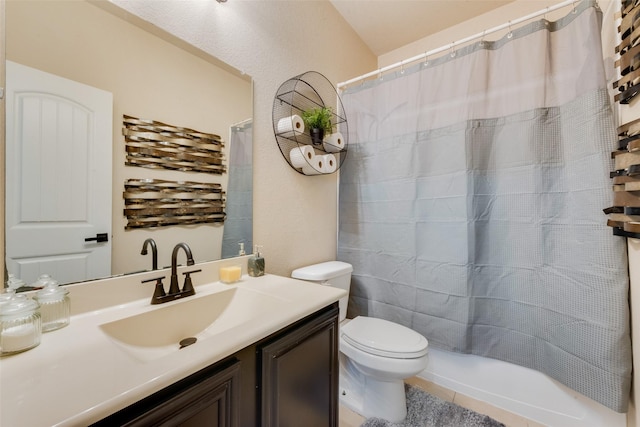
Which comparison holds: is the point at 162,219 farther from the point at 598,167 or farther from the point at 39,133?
the point at 598,167

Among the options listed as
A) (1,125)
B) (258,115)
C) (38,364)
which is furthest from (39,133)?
(258,115)

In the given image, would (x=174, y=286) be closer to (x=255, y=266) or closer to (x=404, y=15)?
(x=255, y=266)

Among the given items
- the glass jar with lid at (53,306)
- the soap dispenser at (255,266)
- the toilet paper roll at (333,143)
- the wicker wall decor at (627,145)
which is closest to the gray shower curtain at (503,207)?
the wicker wall decor at (627,145)

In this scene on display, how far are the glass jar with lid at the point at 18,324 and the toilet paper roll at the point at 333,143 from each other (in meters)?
1.46

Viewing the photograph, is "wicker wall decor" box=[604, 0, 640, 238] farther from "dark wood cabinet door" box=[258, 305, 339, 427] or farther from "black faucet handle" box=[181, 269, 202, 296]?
"black faucet handle" box=[181, 269, 202, 296]

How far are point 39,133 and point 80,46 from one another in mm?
314

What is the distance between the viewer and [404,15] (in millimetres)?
1909

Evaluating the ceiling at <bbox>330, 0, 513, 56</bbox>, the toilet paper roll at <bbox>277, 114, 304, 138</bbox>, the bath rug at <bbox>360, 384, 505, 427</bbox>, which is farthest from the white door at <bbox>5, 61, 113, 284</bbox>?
the ceiling at <bbox>330, 0, 513, 56</bbox>

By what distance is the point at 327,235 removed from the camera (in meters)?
1.89

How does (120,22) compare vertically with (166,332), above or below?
above

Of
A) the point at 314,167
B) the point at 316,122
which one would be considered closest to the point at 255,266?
the point at 314,167

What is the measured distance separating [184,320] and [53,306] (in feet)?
1.14

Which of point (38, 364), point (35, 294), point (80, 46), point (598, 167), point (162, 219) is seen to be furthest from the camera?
point (598, 167)

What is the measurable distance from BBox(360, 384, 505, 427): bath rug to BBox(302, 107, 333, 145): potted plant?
163cm
